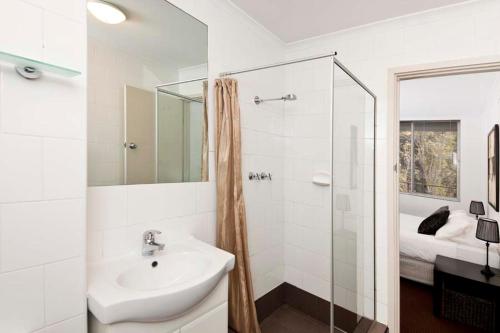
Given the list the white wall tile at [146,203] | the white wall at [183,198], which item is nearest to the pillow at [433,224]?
the white wall at [183,198]

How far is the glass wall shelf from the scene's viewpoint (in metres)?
0.71

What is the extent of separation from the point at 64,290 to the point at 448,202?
5.99m

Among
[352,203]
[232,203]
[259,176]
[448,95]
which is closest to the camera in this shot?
[232,203]

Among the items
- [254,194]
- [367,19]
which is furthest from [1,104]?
[367,19]

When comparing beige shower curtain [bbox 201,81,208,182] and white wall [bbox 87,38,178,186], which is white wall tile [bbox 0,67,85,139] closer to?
white wall [bbox 87,38,178,186]

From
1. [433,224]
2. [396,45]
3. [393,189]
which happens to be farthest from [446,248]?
[396,45]

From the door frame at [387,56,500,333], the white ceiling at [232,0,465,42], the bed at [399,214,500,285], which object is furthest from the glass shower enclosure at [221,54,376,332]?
the bed at [399,214,500,285]

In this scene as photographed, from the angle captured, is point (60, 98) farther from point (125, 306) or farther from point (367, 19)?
point (367, 19)

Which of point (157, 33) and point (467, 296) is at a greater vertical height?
point (157, 33)

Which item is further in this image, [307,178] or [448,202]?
[448,202]

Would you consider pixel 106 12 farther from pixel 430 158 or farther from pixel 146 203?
pixel 430 158

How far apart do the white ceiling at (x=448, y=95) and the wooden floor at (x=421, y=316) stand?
2451mm

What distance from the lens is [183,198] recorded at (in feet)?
4.83

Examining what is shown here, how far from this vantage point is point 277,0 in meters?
1.71
